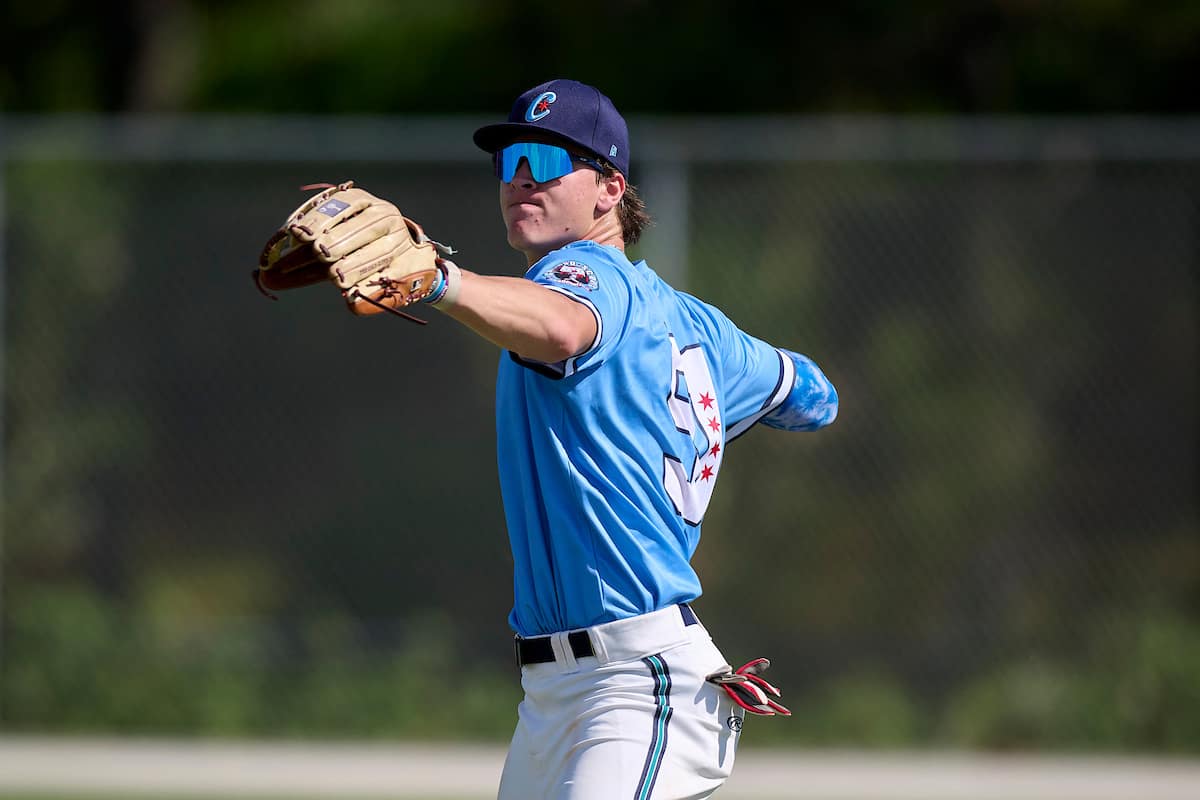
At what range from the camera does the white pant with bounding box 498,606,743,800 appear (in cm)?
318

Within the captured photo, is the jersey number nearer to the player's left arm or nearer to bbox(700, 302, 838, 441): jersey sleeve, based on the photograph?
bbox(700, 302, 838, 441): jersey sleeve

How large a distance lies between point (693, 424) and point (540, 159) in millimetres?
700

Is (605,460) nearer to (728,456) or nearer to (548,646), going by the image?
(548,646)

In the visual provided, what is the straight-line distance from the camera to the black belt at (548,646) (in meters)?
3.27

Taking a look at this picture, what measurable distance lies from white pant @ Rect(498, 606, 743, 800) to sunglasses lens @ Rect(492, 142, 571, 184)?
1.02m

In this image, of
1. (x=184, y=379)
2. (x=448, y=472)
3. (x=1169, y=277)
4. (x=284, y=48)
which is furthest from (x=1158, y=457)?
(x=284, y=48)

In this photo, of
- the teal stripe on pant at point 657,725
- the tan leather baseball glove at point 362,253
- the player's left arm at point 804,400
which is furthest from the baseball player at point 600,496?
the player's left arm at point 804,400

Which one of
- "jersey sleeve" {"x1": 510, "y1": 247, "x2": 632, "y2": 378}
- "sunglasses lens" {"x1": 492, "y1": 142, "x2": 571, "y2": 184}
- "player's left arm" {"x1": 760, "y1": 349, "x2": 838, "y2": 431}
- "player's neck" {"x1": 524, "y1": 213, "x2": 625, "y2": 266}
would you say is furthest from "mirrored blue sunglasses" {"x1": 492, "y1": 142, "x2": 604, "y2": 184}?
"player's left arm" {"x1": 760, "y1": 349, "x2": 838, "y2": 431}

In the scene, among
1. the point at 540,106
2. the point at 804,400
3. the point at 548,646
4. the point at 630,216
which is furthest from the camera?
the point at 804,400

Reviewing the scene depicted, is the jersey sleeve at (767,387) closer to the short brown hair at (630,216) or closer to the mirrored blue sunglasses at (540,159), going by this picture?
the short brown hair at (630,216)

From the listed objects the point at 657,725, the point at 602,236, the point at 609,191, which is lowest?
the point at 657,725

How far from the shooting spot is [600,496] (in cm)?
325

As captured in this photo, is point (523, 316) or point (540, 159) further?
point (540, 159)

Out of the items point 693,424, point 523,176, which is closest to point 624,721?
point 693,424
